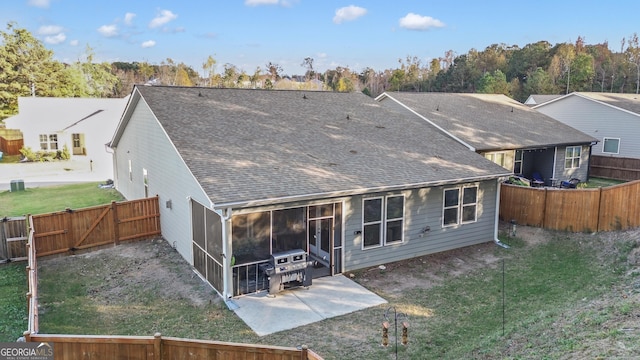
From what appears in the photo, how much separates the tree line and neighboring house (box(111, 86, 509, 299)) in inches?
1683

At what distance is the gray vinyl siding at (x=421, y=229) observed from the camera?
12227 millimetres

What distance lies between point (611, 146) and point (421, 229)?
20.8 m

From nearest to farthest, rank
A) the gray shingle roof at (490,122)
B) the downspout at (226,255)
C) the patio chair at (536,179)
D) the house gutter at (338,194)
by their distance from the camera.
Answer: the house gutter at (338,194) < the downspout at (226,255) < the gray shingle roof at (490,122) < the patio chair at (536,179)

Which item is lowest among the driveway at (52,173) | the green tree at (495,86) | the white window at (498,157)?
the driveway at (52,173)

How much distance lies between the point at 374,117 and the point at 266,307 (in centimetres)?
1015

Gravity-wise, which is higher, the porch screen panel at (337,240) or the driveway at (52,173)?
the porch screen panel at (337,240)

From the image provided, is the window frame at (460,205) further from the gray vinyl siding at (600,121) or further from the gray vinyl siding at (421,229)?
the gray vinyl siding at (600,121)

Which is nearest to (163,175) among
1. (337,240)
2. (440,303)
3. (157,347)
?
(337,240)

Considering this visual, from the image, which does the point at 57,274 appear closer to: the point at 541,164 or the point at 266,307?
the point at 266,307

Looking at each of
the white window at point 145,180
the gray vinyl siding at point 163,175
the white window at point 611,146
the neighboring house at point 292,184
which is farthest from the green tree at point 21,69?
the white window at point 611,146

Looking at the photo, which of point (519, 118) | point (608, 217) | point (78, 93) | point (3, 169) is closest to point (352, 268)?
point (608, 217)

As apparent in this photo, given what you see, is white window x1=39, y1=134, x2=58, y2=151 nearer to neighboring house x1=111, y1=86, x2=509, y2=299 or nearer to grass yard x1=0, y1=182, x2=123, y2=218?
grass yard x1=0, y1=182, x2=123, y2=218

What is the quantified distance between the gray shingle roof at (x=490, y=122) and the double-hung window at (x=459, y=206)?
5222mm

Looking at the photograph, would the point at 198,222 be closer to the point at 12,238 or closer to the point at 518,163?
the point at 12,238
